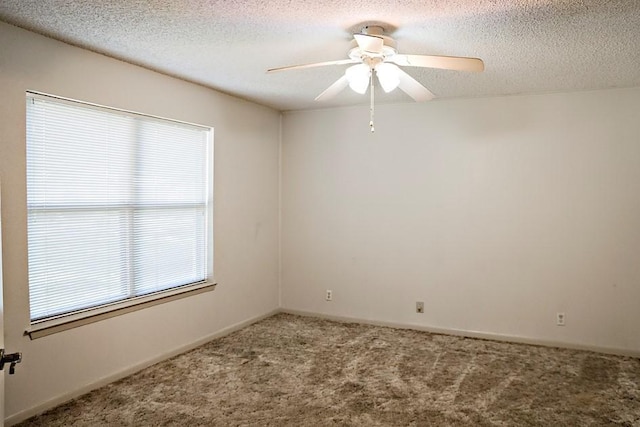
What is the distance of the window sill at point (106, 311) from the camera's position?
2947mm

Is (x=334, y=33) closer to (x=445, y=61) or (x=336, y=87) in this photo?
(x=336, y=87)

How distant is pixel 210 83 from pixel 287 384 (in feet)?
8.31

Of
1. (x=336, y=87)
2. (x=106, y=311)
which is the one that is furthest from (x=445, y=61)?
(x=106, y=311)

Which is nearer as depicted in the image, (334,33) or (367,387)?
(334,33)

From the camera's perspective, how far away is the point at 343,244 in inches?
204

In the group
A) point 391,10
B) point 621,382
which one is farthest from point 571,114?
point 391,10

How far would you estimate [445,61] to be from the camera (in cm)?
251

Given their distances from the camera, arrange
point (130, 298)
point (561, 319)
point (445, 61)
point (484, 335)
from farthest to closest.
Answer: point (484, 335)
point (561, 319)
point (130, 298)
point (445, 61)

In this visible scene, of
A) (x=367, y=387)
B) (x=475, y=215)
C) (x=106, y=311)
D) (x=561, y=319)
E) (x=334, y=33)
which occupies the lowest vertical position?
→ (x=367, y=387)

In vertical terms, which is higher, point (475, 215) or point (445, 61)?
point (445, 61)

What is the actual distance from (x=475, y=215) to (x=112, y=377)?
11.2 feet

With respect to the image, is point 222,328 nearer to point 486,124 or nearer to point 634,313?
point 486,124

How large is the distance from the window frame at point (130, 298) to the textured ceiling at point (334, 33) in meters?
0.38

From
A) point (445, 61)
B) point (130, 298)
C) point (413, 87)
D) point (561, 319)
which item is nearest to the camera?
point (445, 61)
